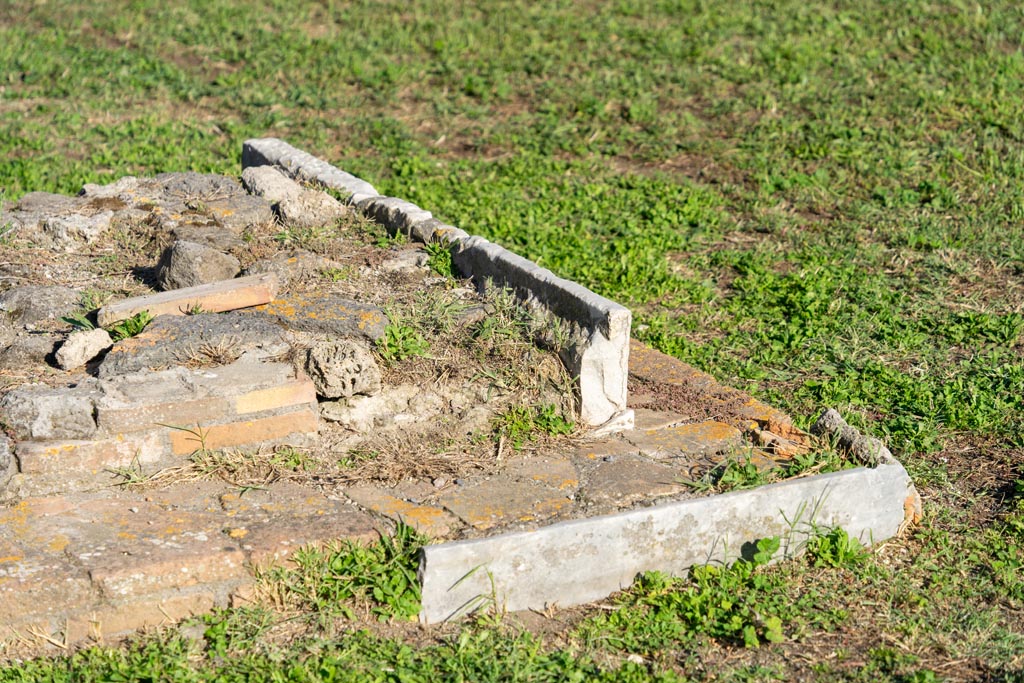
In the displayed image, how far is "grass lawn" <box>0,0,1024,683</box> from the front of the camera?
12.1 feet

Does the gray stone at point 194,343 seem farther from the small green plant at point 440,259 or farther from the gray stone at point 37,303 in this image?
the small green plant at point 440,259

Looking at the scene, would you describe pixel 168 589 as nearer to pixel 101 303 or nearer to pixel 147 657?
pixel 147 657

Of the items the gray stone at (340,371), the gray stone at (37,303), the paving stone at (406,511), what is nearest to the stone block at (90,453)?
the gray stone at (340,371)

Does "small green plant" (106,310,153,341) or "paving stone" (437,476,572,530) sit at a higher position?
"small green plant" (106,310,153,341)

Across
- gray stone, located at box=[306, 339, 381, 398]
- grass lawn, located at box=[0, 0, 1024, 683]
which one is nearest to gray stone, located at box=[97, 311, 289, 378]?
gray stone, located at box=[306, 339, 381, 398]

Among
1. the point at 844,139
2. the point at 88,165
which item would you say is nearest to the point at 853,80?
the point at 844,139

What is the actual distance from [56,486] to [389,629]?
4.41 feet

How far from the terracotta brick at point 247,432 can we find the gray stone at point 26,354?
845 millimetres

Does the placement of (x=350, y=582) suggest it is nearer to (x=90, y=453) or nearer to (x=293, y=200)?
(x=90, y=453)

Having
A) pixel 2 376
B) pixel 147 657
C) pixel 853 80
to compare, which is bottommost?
pixel 147 657

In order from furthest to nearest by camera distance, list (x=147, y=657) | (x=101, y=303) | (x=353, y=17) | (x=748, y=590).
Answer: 1. (x=353, y=17)
2. (x=101, y=303)
3. (x=748, y=590)
4. (x=147, y=657)

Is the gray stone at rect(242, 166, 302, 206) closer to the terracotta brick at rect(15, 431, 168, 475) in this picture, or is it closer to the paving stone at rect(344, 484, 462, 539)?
the terracotta brick at rect(15, 431, 168, 475)

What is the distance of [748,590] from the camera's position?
3955 millimetres

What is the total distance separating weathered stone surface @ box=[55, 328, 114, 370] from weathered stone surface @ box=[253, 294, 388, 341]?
2.20 ft
